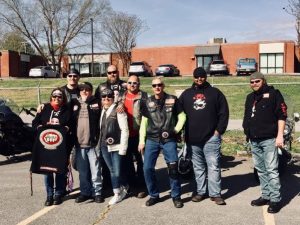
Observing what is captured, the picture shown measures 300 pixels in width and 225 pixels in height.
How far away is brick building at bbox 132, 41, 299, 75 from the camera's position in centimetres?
4712

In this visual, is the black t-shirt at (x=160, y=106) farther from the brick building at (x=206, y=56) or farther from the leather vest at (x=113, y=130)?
the brick building at (x=206, y=56)

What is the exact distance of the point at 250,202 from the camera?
612 centimetres

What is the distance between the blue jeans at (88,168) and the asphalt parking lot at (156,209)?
217mm

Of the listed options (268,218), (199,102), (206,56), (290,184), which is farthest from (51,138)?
(206,56)

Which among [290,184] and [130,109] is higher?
[130,109]

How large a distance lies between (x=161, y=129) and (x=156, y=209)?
109 centimetres

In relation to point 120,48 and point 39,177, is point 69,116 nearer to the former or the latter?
point 39,177

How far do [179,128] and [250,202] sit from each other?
149 cm

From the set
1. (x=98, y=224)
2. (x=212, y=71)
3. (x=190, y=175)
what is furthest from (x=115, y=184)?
(x=212, y=71)

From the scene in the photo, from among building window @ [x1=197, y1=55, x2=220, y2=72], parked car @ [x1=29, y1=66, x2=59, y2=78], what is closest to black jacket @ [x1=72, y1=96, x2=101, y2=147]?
parked car @ [x1=29, y1=66, x2=59, y2=78]

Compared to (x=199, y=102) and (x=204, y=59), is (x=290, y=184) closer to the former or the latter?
(x=199, y=102)

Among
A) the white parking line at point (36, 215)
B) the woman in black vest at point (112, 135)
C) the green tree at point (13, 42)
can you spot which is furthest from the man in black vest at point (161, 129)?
→ the green tree at point (13, 42)

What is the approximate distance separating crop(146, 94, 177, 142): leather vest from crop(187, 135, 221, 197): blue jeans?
0.47 meters

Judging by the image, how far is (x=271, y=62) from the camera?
4781 cm
